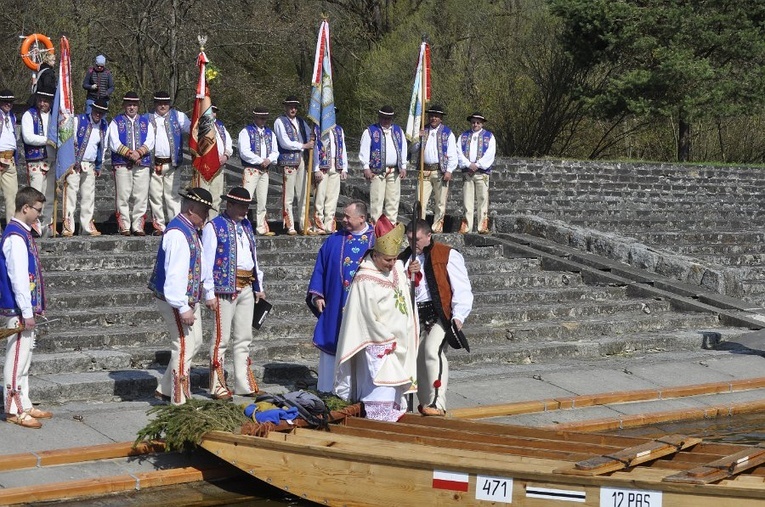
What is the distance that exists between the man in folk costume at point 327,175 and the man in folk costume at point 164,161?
6.05ft

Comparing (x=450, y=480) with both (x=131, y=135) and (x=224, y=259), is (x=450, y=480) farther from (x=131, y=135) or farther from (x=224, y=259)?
(x=131, y=135)

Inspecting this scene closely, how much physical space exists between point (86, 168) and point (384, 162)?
13.3ft

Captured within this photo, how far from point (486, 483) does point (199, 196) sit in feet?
11.8

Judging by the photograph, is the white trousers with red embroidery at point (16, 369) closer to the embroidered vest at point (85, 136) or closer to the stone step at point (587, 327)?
the stone step at point (587, 327)

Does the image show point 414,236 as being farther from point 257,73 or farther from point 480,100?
point 257,73

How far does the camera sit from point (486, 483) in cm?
772

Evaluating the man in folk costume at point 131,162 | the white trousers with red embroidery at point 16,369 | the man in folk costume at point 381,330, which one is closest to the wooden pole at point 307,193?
the man in folk costume at point 131,162

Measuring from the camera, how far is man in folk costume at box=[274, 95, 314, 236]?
16.6m

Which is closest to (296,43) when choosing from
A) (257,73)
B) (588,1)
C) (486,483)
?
(257,73)

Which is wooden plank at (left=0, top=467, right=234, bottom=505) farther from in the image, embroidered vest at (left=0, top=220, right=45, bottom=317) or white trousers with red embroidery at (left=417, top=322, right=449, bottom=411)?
white trousers with red embroidery at (left=417, top=322, right=449, bottom=411)

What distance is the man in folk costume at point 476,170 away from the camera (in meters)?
17.8

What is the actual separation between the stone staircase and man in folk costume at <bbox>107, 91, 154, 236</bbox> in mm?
617

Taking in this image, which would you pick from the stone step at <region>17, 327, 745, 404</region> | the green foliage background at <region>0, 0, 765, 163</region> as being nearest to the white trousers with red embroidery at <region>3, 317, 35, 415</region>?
the stone step at <region>17, 327, 745, 404</region>

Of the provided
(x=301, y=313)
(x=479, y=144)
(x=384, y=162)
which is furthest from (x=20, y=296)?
(x=479, y=144)
